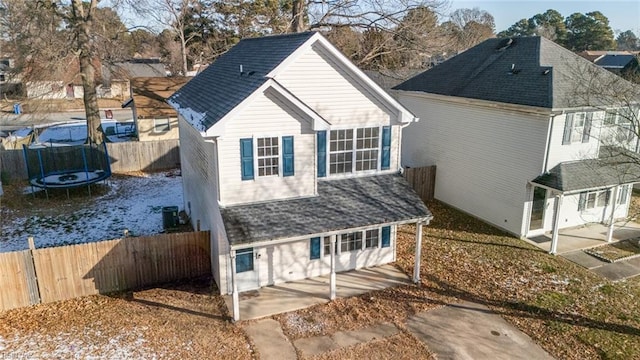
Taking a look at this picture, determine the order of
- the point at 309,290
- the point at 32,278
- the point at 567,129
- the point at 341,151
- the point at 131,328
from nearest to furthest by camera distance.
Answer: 1. the point at 131,328
2. the point at 32,278
3. the point at 309,290
4. the point at 341,151
5. the point at 567,129

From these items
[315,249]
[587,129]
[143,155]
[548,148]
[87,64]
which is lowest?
[315,249]

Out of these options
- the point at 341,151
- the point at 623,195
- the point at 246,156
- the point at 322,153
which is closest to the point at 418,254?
the point at 341,151

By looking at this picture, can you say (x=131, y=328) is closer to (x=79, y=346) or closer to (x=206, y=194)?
(x=79, y=346)

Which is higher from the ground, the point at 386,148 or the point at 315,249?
the point at 386,148

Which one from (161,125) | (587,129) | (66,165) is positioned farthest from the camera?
(161,125)

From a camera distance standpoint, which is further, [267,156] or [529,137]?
[529,137]

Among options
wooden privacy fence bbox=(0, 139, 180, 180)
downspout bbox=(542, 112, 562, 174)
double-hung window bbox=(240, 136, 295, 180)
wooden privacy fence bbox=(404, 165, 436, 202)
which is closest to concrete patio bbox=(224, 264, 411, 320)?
double-hung window bbox=(240, 136, 295, 180)

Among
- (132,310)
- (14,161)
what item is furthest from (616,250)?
(14,161)
